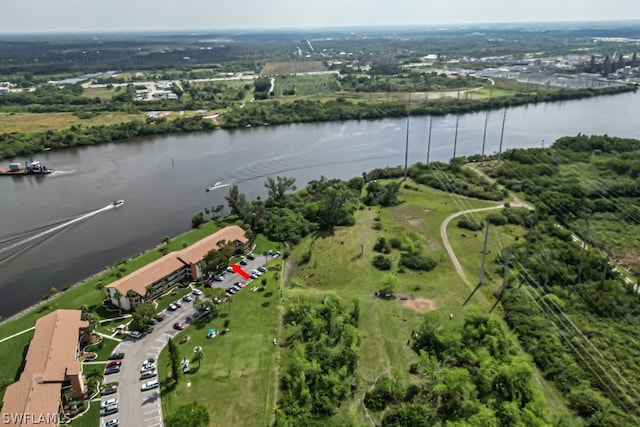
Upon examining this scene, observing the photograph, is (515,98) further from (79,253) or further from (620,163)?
(79,253)

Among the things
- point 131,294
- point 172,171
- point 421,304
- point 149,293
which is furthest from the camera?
point 172,171

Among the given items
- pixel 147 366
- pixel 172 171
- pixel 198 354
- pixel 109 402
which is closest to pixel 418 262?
pixel 198 354

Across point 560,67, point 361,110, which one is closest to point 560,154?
point 361,110

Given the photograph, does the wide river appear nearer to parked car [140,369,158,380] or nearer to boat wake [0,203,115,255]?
boat wake [0,203,115,255]

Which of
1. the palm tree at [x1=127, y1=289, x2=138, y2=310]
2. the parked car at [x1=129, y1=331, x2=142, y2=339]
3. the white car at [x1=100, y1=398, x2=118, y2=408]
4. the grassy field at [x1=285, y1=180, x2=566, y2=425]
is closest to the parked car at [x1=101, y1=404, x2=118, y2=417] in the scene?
the white car at [x1=100, y1=398, x2=118, y2=408]

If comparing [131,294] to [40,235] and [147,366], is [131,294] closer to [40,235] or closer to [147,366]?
[147,366]

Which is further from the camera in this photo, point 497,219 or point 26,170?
point 26,170

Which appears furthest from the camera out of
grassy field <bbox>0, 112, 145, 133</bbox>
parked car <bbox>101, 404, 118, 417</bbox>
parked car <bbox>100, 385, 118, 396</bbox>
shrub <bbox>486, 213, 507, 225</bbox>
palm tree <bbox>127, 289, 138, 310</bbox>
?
grassy field <bbox>0, 112, 145, 133</bbox>

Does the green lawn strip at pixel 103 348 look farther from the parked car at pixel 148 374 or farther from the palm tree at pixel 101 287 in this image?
the palm tree at pixel 101 287
